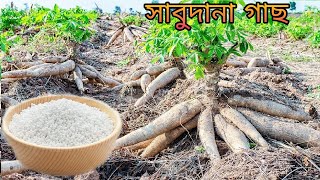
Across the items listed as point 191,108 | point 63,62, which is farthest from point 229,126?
point 63,62

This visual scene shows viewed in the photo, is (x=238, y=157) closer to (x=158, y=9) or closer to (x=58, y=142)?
(x=158, y=9)

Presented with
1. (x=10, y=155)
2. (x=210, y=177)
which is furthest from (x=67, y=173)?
(x=10, y=155)

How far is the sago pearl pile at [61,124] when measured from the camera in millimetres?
1689

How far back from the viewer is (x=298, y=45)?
708cm

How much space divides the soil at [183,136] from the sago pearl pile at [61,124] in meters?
0.53

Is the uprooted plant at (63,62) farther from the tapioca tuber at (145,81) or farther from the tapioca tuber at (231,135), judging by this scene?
the tapioca tuber at (231,135)

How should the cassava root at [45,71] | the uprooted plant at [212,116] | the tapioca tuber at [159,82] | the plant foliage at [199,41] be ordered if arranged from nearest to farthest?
the plant foliage at [199,41]
the uprooted plant at [212,116]
the tapioca tuber at [159,82]
the cassava root at [45,71]

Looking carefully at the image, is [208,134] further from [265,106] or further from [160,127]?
[265,106]

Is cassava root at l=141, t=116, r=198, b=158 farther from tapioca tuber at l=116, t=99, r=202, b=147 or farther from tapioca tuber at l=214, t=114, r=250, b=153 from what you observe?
tapioca tuber at l=214, t=114, r=250, b=153

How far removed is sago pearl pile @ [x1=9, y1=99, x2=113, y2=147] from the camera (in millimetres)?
1689

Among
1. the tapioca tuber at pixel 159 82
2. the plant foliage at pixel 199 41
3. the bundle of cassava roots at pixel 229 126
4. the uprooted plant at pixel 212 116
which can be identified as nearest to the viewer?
the plant foliage at pixel 199 41

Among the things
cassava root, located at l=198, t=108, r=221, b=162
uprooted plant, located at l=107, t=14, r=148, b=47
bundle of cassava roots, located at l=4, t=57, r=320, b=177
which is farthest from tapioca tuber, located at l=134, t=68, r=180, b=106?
uprooted plant, located at l=107, t=14, r=148, b=47

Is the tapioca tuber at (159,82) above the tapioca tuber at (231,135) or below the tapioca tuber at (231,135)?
below

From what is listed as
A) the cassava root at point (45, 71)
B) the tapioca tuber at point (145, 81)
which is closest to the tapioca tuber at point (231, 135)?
the tapioca tuber at point (145, 81)
